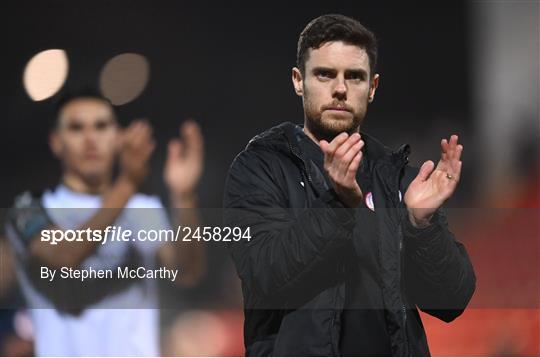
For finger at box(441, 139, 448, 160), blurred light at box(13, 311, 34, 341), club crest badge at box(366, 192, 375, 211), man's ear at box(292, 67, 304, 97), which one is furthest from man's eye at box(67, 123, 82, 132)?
finger at box(441, 139, 448, 160)

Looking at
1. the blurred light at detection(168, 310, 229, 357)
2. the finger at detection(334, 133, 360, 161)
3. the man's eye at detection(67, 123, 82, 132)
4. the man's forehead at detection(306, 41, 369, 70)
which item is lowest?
the blurred light at detection(168, 310, 229, 357)

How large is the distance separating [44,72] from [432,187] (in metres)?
1.22

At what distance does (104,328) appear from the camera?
7.29ft

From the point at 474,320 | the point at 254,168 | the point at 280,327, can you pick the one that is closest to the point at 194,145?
the point at 254,168

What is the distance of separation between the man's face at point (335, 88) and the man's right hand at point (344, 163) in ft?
0.82

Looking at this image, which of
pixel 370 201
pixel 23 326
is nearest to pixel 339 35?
pixel 370 201

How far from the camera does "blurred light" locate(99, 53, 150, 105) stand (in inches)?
90.7

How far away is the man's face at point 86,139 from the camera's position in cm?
228

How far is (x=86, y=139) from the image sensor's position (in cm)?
230

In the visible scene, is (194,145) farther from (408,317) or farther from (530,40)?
(530,40)

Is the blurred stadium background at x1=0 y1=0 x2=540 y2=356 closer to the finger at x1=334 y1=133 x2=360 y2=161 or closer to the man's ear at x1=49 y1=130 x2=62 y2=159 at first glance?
the man's ear at x1=49 y1=130 x2=62 y2=159

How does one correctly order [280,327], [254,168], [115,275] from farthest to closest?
[115,275], [254,168], [280,327]

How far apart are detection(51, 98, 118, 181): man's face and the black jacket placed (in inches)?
25.7

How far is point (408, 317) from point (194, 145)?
0.89m
